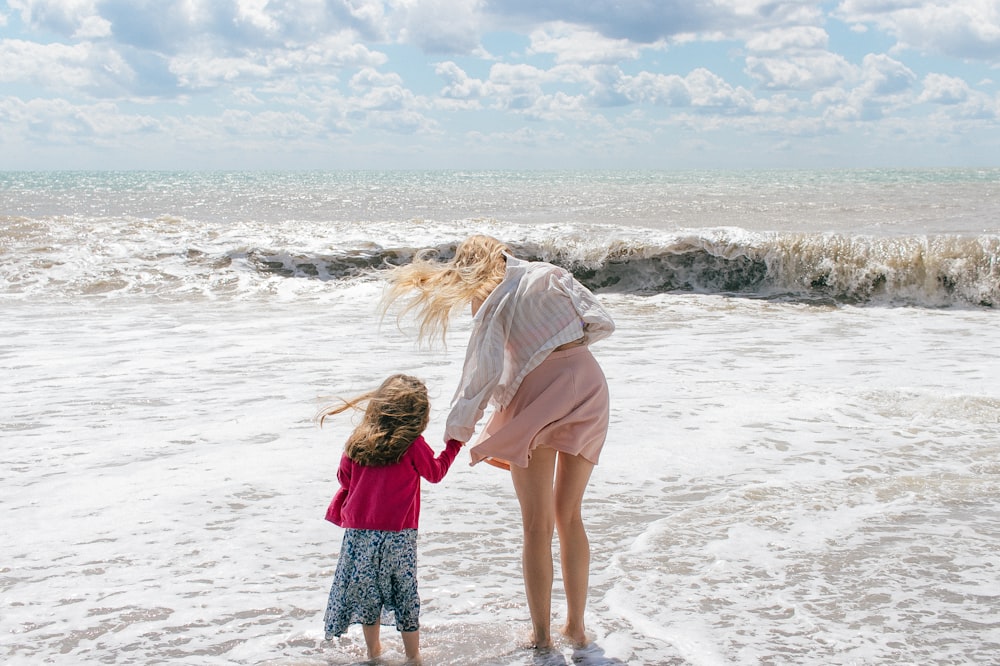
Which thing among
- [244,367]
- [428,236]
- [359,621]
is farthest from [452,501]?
[428,236]

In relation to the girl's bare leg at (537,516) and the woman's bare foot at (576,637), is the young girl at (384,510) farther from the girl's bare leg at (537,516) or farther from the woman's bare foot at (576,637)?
the woman's bare foot at (576,637)

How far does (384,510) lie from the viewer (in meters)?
3.24

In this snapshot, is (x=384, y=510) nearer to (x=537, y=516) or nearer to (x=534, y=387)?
(x=537, y=516)

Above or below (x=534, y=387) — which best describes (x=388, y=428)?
below

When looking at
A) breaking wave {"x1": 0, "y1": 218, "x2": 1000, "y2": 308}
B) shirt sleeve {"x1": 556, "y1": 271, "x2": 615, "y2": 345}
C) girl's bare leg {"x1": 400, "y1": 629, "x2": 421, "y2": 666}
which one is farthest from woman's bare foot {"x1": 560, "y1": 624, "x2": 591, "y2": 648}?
breaking wave {"x1": 0, "y1": 218, "x2": 1000, "y2": 308}

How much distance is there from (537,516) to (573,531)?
0.19 m

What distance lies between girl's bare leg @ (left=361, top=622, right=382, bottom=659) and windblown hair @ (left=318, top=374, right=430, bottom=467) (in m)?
0.63

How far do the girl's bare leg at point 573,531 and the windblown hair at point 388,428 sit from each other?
1.95 ft

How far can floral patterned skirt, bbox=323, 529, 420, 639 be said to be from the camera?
10.7 ft

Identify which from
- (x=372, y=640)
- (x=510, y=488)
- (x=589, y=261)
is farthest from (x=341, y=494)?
(x=589, y=261)

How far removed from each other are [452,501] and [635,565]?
1249 mm

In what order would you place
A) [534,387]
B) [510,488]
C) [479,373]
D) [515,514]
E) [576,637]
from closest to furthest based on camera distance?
[479,373] < [534,387] < [576,637] < [515,514] < [510,488]

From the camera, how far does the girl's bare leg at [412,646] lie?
3337 millimetres

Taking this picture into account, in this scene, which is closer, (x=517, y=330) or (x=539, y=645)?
(x=517, y=330)
